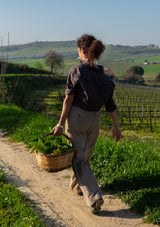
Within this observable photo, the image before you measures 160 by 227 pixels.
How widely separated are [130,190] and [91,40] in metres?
2.11

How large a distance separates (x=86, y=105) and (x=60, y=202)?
55.5 inches

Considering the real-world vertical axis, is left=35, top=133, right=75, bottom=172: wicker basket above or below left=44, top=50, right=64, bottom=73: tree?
below

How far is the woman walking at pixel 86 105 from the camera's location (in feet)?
9.87

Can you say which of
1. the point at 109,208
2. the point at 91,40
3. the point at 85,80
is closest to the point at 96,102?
the point at 85,80

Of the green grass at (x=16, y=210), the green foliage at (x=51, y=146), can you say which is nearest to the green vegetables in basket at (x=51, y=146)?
the green foliage at (x=51, y=146)

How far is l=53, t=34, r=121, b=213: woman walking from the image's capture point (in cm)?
301

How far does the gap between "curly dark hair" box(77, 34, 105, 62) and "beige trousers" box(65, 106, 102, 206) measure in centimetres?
63

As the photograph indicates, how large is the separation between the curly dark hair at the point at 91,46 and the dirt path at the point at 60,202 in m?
1.88

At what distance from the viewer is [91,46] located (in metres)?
2.94

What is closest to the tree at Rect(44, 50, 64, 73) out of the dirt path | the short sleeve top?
the dirt path

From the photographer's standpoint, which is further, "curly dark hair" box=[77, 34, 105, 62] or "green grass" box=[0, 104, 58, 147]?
"green grass" box=[0, 104, 58, 147]

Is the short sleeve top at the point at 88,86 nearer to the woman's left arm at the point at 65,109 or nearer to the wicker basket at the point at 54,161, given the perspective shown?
the woman's left arm at the point at 65,109

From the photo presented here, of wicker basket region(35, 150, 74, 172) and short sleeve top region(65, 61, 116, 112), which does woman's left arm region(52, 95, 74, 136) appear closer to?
short sleeve top region(65, 61, 116, 112)

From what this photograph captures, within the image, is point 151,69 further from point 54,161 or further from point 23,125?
point 54,161
